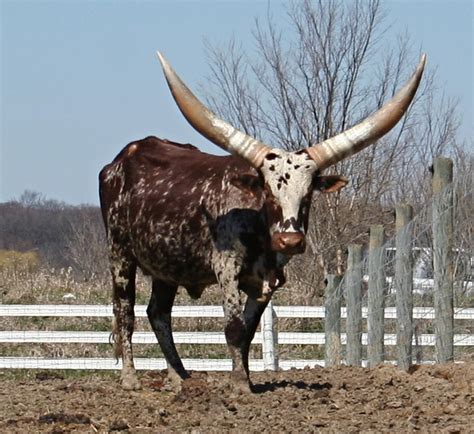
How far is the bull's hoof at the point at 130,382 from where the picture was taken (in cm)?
1087

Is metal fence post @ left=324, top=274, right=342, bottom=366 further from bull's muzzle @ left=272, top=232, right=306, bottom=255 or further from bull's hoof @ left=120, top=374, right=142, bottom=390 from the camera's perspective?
bull's muzzle @ left=272, top=232, right=306, bottom=255

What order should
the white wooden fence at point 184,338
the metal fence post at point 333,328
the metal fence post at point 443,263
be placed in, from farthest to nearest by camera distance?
the white wooden fence at point 184,338 < the metal fence post at point 333,328 < the metal fence post at point 443,263

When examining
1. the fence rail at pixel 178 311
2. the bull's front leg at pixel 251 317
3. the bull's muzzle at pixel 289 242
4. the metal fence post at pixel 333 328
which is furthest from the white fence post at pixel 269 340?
the bull's muzzle at pixel 289 242

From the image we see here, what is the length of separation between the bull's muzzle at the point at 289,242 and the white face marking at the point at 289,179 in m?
0.07

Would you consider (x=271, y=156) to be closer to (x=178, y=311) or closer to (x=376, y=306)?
(x=376, y=306)

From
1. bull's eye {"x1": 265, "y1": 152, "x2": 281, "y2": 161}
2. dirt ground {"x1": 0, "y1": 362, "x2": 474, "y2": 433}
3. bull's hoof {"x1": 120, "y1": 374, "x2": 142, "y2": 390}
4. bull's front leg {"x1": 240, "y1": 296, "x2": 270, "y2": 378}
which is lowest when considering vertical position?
dirt ground {"x1": 0, "y1": 362, "x2": 474, "y2": 433}

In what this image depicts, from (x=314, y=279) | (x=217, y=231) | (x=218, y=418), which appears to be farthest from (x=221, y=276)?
(x=314, y=279)

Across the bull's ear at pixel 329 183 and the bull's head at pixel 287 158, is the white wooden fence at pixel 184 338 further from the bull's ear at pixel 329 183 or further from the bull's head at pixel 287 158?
the bull's ear at pixel 329 183

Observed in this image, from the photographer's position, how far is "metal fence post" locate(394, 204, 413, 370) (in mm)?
11289

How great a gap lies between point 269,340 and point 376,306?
436 centimetres

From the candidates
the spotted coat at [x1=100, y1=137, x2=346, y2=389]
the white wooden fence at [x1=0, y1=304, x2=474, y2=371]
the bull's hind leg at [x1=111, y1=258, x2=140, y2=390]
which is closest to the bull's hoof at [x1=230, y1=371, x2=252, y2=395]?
the spotted coat at [x1=100, y1=137, x2=346, y2=389]

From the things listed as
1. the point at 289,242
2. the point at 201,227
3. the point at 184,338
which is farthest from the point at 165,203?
the point at 184,338

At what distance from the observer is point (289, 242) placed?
923 centimetres

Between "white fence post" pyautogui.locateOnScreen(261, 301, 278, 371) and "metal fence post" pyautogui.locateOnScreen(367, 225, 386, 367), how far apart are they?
13.1 feet
